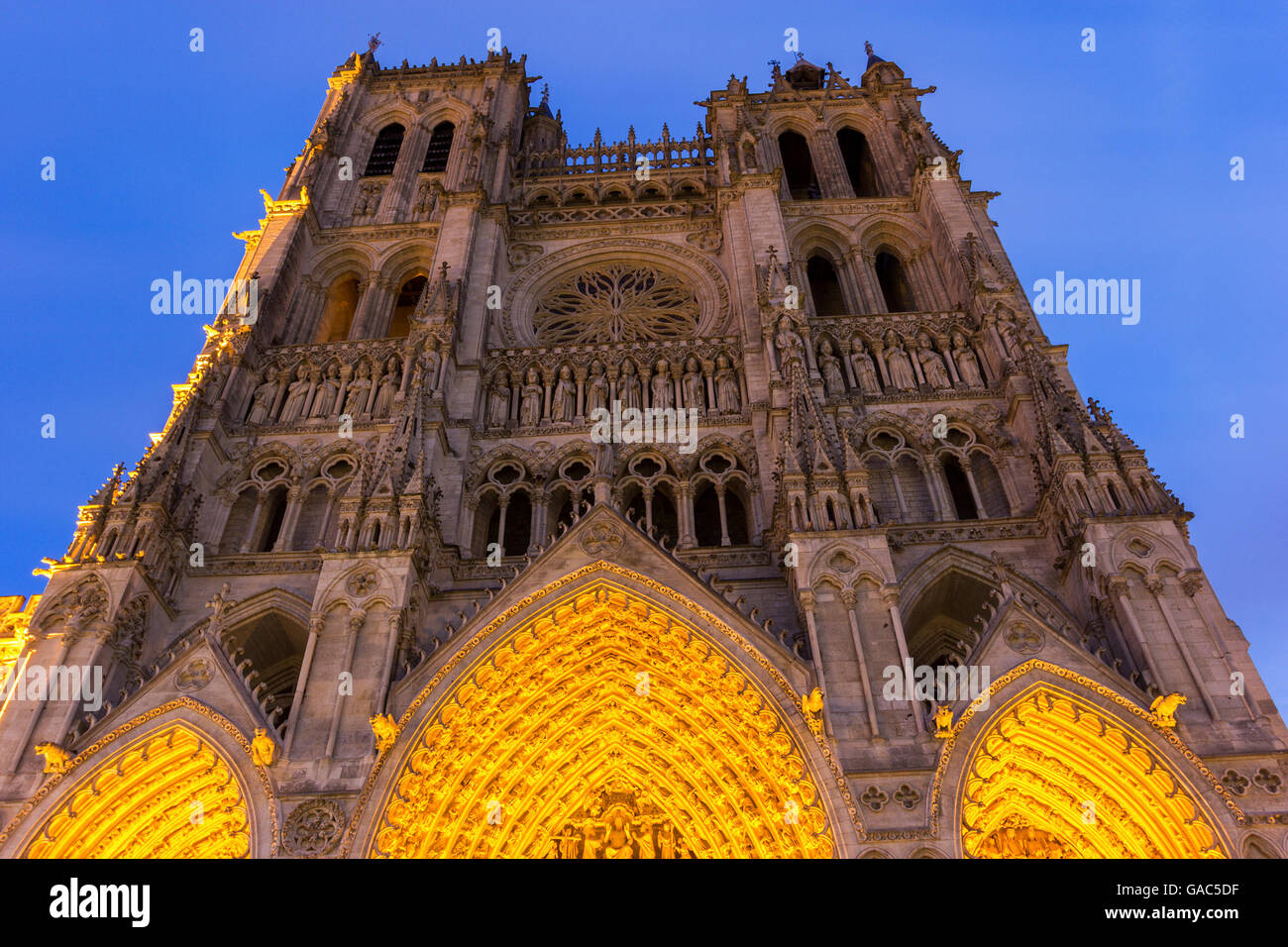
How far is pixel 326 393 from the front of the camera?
21453 mm

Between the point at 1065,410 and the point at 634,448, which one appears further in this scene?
the point at 634,448

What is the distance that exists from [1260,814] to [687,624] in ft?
25.1

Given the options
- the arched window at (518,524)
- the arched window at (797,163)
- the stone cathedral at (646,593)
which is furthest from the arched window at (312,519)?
the arched window at (797,163)

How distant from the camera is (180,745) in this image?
13.9 metres

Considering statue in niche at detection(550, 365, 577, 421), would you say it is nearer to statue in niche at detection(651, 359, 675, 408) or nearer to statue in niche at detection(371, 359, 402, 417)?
statue in niche at detection(651, 359, 675, 408)

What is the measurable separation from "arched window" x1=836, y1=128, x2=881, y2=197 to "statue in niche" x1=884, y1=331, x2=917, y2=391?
385 inches

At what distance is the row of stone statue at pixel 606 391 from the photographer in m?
20.7

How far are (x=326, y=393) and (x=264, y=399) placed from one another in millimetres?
1399

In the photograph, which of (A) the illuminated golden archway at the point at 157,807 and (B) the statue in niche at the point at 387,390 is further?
(B) the statue in niche at the point at 387,390

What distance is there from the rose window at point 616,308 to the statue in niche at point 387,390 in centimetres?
391

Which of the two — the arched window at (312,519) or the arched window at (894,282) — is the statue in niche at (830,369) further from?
the arched window at (312,519)

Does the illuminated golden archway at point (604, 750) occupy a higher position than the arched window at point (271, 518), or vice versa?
the arched window at point (271, 518)
